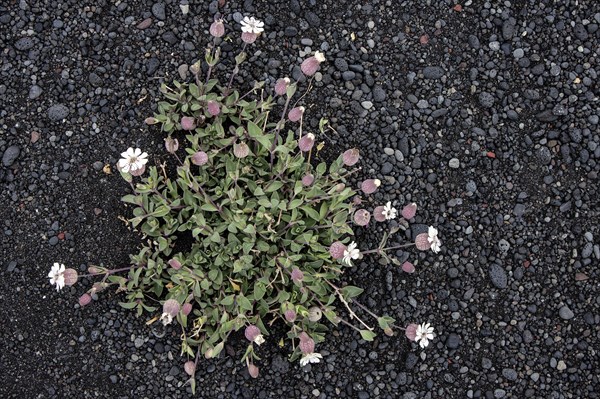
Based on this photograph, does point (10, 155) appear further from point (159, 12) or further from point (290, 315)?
point (290, 315)

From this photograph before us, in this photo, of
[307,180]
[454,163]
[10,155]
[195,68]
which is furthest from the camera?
[454,163]

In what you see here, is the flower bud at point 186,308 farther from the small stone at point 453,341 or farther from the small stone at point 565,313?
the small stone at point 565,313

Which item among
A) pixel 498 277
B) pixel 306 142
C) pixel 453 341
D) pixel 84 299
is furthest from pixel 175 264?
pixel 498 277

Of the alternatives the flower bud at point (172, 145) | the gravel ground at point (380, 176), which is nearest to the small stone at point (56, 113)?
the gravel ground at point (380, 176)

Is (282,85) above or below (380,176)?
above

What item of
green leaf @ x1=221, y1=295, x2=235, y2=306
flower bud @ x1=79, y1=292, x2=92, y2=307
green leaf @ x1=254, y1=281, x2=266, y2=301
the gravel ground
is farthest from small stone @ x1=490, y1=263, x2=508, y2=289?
flower bud @ x1=79, y1=292, x2=92, y2=307

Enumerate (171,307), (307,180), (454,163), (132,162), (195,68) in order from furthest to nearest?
(454,163), (195,68), (307,180), (132,162), (171,307)

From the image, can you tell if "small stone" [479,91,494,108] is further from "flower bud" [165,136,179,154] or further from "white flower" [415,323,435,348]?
"flower bud" [165,136,179,154]

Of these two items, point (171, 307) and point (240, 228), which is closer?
point (171, 307)
